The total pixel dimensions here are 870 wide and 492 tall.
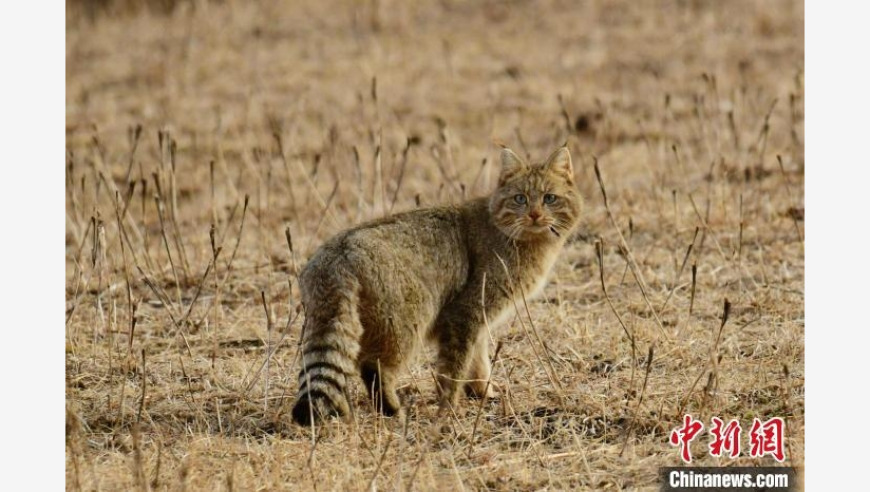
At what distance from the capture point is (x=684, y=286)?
7.91 meters

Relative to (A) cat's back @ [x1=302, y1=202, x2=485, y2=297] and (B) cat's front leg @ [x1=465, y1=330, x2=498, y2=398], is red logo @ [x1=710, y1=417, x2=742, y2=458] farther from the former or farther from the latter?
(A) cat's back @ [x1=302, y1=202, x2=485, y2=297]

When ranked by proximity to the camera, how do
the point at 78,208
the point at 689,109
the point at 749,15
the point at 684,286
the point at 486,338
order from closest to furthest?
the point at 486,338
the point at 684,286
the point at 78,208
the point at 689,109
the point at 749,15

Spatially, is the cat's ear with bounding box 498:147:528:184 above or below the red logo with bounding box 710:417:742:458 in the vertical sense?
above

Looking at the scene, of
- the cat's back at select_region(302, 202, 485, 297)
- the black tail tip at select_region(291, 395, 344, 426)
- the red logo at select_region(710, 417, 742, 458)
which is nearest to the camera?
the black tail tip at select_region(291, 395, 344, 426)

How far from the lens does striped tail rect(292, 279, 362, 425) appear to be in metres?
5.61

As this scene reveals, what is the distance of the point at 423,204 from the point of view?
7738 mm

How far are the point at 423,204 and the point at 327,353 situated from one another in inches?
86.7

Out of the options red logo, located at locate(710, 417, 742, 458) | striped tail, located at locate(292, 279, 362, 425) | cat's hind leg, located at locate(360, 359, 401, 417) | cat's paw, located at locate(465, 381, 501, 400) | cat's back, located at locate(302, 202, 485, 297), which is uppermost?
cat's back, located at locate(302, 202, 485, 297)

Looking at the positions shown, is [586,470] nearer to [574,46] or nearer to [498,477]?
[498,477]

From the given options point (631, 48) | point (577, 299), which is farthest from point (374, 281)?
point (631, 48)

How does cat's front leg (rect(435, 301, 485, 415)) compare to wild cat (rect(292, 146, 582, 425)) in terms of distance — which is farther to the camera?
cat's front leg (rect(435, 301, 485, 415))

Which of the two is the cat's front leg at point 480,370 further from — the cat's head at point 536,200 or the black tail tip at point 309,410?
the black tail tip at point 309,410

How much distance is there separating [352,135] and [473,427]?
19.6 feet

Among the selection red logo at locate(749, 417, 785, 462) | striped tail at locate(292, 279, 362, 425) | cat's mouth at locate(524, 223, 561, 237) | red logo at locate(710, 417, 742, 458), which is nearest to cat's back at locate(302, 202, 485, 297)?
striped tail at locate(292, 279, 362, 425)
